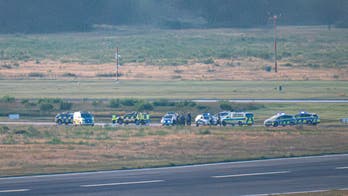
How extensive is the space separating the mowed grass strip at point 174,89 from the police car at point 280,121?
72.9ft

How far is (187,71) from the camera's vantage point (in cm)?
11581

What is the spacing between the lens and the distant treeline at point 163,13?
179125mm

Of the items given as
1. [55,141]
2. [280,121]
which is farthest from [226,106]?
[55,141]

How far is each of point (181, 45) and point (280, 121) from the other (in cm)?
10653

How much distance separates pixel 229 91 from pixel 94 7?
110 m

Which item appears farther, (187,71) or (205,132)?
(187,71)

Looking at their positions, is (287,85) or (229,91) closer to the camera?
(229,91)

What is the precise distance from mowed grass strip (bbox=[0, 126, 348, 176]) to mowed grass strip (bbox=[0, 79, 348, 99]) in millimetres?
26911

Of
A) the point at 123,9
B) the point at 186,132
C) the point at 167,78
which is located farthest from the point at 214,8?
the point at 186,132

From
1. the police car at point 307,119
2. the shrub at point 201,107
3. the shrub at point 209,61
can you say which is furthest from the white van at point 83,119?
the shrub at point 209,61

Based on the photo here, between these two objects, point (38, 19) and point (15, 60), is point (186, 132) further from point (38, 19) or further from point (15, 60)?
point (38, 19)

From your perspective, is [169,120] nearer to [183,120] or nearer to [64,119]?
[183,120]

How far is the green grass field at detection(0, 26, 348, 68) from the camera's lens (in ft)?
446

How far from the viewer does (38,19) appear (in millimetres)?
181000
